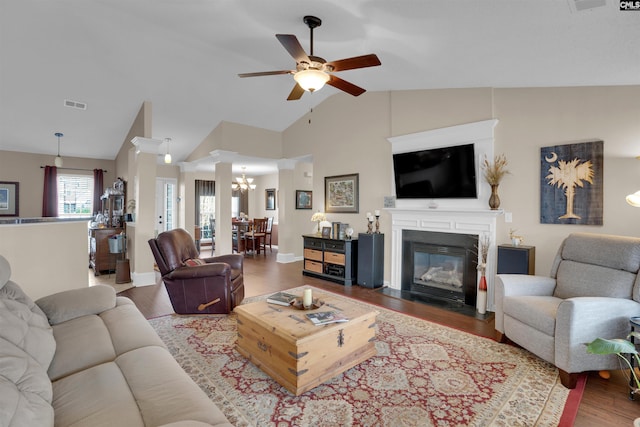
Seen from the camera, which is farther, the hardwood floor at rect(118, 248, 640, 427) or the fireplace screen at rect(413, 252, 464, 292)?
the fireplace screen at rect(413, 252, 464, 292)

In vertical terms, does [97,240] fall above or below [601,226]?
below

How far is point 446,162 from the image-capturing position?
13.6 ft

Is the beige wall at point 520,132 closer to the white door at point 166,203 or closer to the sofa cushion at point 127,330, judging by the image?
the sofa cushion at point 127,330

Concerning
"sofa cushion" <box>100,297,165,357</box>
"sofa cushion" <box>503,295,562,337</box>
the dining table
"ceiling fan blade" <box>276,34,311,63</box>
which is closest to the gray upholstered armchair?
"sofa cushion" <box>503,295,562,337</box>

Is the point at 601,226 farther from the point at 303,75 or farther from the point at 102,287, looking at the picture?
the point at 102,287

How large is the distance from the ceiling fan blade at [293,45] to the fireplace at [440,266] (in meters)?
3.04

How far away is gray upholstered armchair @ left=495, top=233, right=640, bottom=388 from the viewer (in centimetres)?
222

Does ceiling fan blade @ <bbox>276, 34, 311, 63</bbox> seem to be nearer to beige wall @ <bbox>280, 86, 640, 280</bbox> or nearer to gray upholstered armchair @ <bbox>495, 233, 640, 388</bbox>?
beige wall @ <bbox>280, 86, 640, 280</bbox>

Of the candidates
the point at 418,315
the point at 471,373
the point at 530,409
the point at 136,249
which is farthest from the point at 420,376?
the point at 136,249

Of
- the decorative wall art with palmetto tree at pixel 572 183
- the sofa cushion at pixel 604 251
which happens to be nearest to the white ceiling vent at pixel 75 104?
the decorative wall art with palmetto tree at pixel 572 183

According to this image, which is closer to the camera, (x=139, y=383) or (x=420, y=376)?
(x=139, y=383)

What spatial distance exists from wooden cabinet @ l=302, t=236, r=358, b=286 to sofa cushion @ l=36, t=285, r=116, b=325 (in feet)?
11.0

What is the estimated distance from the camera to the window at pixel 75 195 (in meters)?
7.00

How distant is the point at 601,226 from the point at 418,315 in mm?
2093
